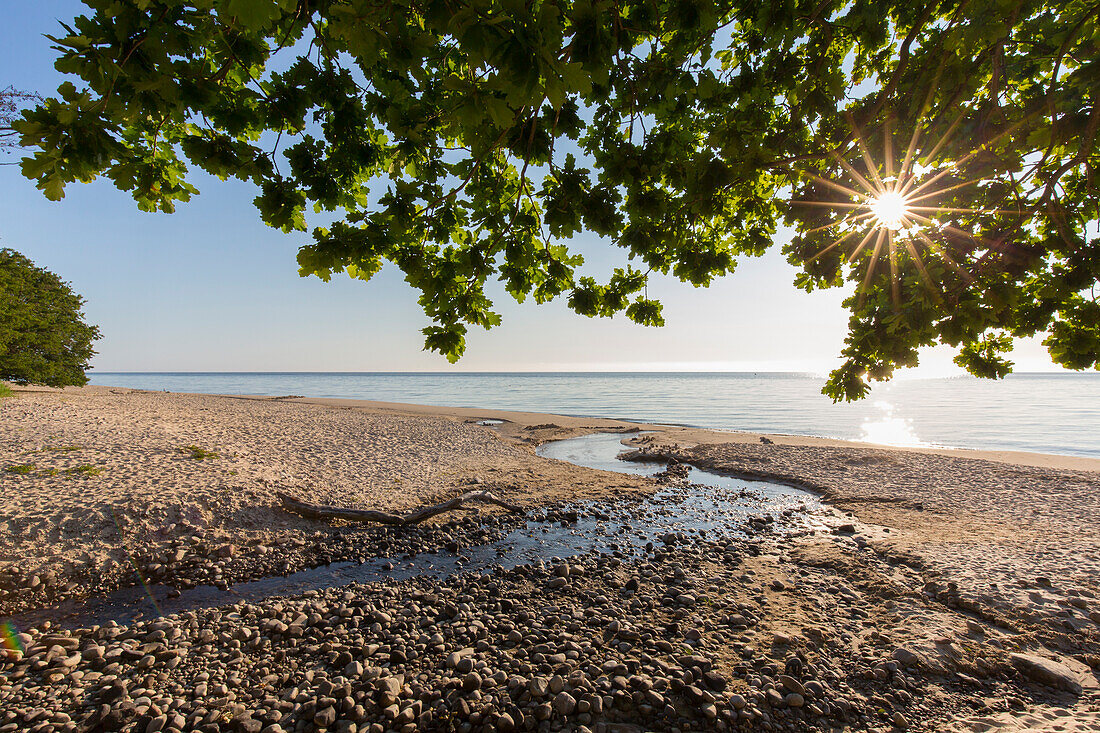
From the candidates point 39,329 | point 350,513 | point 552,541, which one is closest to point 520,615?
point 552,541

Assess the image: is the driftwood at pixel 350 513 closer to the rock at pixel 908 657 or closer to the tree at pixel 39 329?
the rock at pixel 908 657

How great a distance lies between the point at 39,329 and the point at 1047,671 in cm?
3852

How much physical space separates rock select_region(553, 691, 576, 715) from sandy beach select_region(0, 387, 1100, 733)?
12mm

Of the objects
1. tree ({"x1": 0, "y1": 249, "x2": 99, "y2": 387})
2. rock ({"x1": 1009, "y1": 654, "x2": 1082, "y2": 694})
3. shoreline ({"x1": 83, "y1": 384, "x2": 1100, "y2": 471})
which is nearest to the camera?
rock ({"x1": 1009, "y1": 654, "x2": 1082, "y2": 694})

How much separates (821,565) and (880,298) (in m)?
5.35

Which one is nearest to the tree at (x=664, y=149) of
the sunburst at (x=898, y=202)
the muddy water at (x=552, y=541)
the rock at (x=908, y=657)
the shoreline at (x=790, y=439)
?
the sunburst at (x=898, y=202)

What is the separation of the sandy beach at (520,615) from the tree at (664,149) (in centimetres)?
326

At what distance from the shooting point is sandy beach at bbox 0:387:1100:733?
3.86 meters

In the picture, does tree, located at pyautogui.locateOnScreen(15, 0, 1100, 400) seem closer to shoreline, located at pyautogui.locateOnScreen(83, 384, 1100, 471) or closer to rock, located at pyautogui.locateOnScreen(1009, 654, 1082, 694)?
rock, located at pyautogui.locateOnScreen(1009, 654, 1082, 694)

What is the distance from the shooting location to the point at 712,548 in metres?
7.86

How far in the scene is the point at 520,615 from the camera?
5441 millimetres

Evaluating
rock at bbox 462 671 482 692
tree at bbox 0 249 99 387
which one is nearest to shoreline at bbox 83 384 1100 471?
tree at bbox 0 249 99 387

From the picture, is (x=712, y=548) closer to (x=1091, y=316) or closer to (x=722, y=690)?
(x=722, y=690)

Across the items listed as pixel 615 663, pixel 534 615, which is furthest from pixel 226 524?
pixel 615 663
